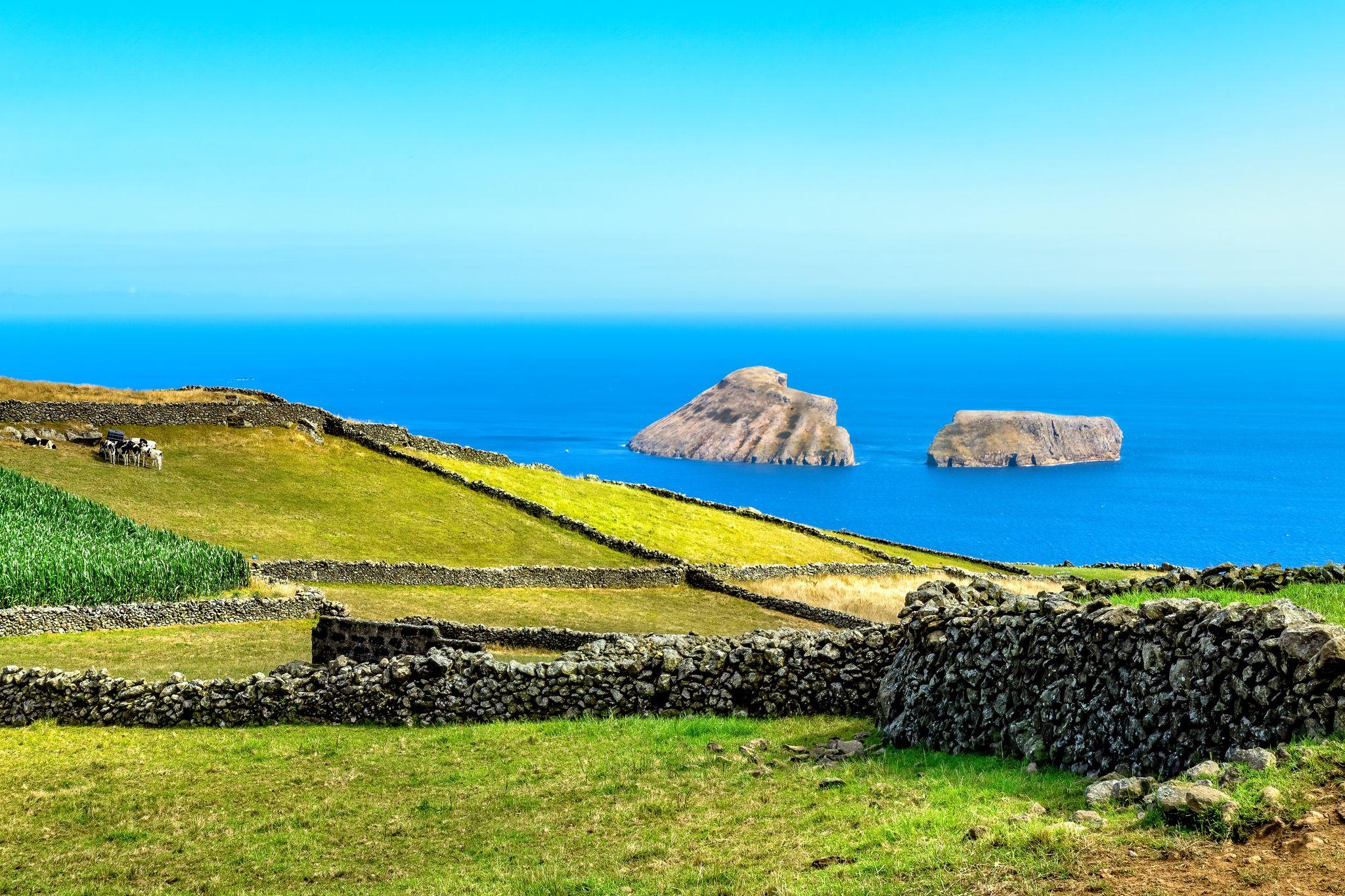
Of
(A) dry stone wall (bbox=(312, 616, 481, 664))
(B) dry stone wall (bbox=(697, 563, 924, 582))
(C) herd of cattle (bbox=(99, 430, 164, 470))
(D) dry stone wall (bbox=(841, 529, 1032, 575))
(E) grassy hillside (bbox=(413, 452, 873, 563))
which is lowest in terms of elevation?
(A) dry stone wall (bbox=(312, 616, 481, 664))

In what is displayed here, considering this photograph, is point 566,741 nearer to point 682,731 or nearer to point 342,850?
point 682,731

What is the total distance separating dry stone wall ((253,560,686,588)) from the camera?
40625 millimetres

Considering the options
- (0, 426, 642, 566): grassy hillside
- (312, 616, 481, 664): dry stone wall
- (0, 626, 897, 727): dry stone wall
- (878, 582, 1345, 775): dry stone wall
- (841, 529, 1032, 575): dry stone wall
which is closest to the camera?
(878, 582, 1345, 775): dry stone wall

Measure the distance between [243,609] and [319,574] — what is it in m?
6.33

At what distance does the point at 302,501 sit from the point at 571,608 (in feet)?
54.0

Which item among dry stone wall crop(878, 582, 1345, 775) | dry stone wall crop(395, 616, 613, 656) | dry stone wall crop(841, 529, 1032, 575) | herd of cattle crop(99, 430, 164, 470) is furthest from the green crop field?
dry stone wall crop(841, 529, 1032, 575)

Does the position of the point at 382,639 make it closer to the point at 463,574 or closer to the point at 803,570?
the point at 463,574

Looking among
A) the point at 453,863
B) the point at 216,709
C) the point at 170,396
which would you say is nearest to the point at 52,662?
the point at 216,709

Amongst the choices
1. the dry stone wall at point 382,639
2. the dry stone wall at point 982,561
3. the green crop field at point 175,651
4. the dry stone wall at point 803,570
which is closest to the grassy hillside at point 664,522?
the dry stone wall at point 803,570

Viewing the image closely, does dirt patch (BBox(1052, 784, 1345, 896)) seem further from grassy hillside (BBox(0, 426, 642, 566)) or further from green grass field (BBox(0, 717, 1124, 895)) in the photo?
grassy hillside (BBox(0, 426, 642, 566))

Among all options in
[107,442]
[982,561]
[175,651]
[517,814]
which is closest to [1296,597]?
[517,814]

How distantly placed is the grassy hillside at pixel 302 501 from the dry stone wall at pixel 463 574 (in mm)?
2069

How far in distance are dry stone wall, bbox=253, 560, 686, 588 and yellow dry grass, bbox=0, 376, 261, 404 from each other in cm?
2202

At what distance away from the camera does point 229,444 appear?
5550 cm
